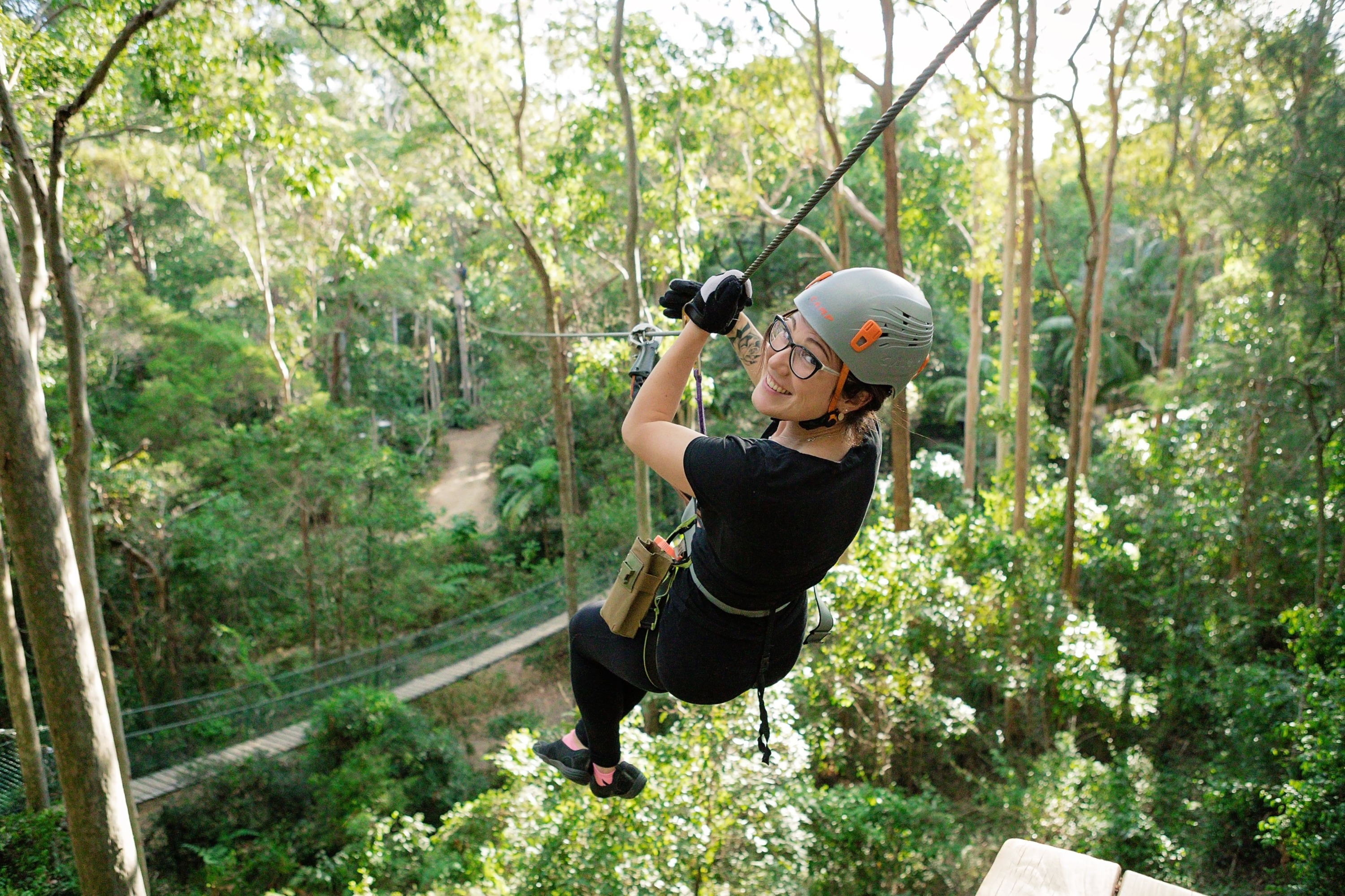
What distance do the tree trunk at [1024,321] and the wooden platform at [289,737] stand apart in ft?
16.2

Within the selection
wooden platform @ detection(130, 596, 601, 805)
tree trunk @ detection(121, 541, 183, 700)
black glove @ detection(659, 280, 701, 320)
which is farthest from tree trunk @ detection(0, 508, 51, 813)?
black glove @ detection(659, 280, 701, 320)

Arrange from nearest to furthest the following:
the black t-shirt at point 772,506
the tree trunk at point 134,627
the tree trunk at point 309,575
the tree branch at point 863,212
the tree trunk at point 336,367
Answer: the black t-shirt at point 772,506
the tree branch at point 863,212
the tree trunk at point 134,627
the tree trunk at point 309,575
the tree trunk at point 336,367

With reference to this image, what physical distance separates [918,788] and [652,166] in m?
10.4

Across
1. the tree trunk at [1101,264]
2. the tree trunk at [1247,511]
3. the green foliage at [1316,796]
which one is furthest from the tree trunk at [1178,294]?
the green foliage at [1316,796]

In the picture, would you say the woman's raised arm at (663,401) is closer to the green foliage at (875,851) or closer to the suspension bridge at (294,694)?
the green foliage at (875,851)

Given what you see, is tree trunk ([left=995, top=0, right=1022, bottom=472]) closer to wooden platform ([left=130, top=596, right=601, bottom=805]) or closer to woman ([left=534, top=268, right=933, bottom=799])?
wooden platform ([left=130, top=596, right=601, bottom=805])

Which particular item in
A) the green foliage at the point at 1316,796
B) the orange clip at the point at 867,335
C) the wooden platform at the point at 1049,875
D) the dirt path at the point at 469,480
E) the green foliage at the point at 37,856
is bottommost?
the dirt path at the point at 469,480

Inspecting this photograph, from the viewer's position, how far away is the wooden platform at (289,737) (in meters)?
9.67

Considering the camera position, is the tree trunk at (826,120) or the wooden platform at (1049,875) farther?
the tree trunk at (826,120)

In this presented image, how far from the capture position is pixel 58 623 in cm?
357

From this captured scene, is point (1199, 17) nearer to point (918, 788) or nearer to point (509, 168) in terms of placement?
point (509, 168)

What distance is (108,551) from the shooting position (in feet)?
33.5

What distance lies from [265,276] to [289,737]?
8.20 metres

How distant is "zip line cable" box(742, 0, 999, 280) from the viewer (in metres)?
1.58
